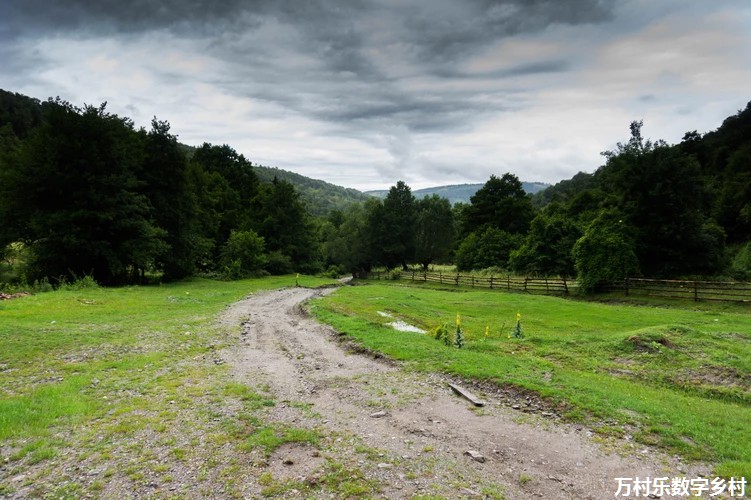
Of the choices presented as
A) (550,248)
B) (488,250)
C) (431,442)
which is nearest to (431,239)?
(488,250)

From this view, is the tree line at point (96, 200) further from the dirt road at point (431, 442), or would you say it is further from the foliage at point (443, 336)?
the foliage at point (443, 336)

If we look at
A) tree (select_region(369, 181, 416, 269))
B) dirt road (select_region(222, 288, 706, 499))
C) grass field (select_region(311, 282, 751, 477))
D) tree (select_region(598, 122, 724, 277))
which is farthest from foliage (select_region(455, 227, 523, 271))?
dirt road (select_region(222, 288, 706, 499))

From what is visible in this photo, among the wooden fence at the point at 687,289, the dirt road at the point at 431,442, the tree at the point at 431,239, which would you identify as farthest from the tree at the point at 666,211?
the dirt road at the point at 431,442

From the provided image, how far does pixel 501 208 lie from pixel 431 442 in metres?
67.3

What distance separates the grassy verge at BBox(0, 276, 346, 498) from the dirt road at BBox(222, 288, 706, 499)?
2.45 feet

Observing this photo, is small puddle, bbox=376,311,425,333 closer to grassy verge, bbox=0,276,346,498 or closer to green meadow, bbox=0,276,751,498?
green meadow, bbox=0,276,751,498

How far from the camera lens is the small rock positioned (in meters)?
6.38

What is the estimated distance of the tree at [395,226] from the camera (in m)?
69.8

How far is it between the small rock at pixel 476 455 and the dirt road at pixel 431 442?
0.02 m

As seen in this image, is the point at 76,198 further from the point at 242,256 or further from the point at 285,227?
the point at 285,227

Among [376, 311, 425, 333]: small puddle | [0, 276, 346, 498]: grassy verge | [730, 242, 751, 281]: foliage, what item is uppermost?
[730, 242, 751, 281]: foliage

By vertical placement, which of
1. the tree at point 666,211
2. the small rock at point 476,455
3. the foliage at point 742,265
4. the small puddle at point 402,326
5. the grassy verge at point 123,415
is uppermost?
the tree at point 666,211

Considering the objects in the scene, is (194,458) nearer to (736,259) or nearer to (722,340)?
(722,340)

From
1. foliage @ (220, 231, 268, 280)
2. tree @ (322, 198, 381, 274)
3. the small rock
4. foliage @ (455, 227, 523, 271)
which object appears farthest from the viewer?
tree @ (322, 198, 381, 274)
